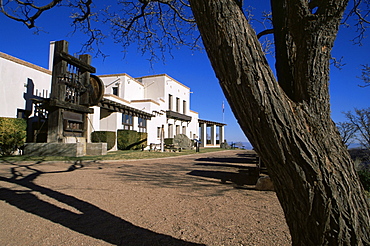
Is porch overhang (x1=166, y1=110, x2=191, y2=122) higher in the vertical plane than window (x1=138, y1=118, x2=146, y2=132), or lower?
higher

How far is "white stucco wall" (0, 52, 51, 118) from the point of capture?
13.2 m

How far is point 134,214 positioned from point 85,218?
0.72 meters

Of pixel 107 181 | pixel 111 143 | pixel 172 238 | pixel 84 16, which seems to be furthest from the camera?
pixel 111 143

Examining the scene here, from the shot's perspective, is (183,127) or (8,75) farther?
(183,127)

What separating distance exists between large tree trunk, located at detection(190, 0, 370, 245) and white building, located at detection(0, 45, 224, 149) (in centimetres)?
1499

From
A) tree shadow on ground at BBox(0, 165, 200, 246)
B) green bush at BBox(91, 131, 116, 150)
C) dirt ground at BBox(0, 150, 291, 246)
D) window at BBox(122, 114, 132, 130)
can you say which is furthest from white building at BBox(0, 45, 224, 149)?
tree shadow on ground at BBox(0, 165, 200, 246)

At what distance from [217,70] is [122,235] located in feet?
7.93

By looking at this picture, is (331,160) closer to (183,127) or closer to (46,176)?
(46,176)

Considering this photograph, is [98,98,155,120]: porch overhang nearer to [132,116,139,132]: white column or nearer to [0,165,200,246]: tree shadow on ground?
[132,116,139,132]: white column

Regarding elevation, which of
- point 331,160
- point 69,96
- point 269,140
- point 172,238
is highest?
point 69,96

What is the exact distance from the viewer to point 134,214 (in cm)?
388

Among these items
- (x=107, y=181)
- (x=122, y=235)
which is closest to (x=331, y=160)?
(x=122, y=235)

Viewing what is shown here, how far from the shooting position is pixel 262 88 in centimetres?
168

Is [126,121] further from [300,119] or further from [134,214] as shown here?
[300,119]
